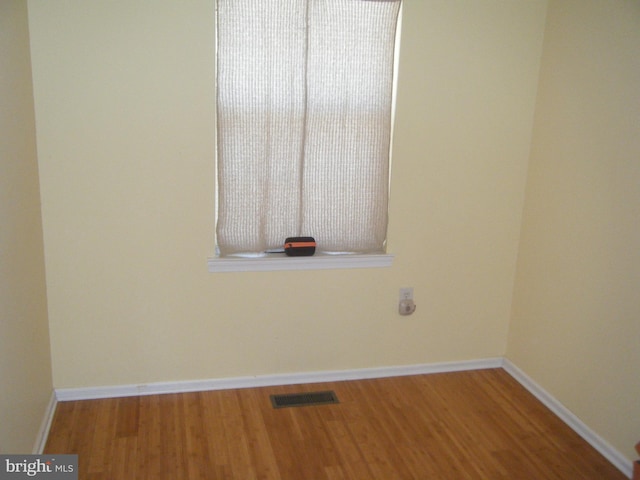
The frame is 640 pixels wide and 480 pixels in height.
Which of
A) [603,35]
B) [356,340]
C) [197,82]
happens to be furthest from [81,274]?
[603,35]

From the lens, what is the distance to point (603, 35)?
255 cm

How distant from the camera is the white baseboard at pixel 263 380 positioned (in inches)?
112

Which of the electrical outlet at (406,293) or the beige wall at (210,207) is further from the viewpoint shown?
the electrical outlet at (406,293)

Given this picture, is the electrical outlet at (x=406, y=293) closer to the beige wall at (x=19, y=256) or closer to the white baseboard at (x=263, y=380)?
the white baseboard at (x=263, y=380)

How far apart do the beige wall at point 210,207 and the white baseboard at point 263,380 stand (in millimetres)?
37

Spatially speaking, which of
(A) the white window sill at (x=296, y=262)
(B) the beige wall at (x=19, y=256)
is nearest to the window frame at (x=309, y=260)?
(A) the white window sill at (x=296, y=262)

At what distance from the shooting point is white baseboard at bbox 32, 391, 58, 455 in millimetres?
2368

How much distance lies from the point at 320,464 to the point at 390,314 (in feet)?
3.26

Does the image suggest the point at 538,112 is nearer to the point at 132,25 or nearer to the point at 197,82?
the point at 197,82

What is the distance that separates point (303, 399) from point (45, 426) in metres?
1.21

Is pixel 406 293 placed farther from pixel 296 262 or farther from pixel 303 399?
pixel 303 399

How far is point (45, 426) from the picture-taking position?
2523 mm

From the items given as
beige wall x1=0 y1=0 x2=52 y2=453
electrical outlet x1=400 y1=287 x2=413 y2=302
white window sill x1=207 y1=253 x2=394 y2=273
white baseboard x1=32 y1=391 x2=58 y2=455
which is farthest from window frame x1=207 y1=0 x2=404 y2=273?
white baseboard x1=32 y1=391 x2=58 y2=455

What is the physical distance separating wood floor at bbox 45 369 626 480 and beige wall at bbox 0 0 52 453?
352 millimetres
